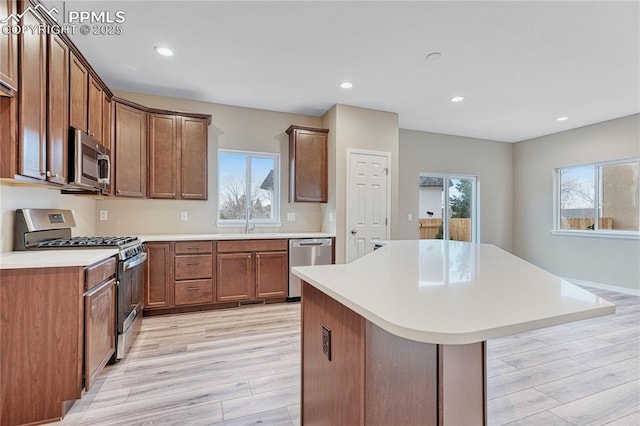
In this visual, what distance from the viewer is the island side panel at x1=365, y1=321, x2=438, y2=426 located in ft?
3.32

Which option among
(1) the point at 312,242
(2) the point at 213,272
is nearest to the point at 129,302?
(2) the point at 213,272

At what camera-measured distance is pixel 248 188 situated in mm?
4441

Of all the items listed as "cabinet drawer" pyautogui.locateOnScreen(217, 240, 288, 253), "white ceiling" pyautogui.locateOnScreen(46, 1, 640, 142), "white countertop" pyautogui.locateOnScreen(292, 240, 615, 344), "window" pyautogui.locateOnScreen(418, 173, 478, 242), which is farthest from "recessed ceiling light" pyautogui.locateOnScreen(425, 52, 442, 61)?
"window" pyautogui.locateOnScreen(418, 173, 478, 242)

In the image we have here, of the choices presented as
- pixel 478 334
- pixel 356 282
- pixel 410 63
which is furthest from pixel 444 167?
pixel 478 334

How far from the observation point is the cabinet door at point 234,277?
370cm

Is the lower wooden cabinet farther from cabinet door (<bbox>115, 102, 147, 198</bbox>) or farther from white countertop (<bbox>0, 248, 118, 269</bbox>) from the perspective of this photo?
white countertop (<bbox>0, 248, 118, 269</bbox>)

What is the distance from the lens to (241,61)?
122 inches

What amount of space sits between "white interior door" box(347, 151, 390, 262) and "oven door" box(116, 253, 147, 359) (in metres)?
2.51

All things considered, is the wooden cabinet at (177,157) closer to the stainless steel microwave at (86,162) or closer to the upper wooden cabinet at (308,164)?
the stainless steel microwave at (86,162)

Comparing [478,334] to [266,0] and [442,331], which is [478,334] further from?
[266,0]

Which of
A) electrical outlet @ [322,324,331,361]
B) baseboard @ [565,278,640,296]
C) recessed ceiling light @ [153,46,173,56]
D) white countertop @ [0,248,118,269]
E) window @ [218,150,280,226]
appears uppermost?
recessed ceiling light @ [153,46,173,56]

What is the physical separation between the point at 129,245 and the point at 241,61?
2.06 metres

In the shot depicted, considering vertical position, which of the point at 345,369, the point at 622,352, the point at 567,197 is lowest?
the point at 622,352

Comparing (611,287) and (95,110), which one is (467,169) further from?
(95,110)
